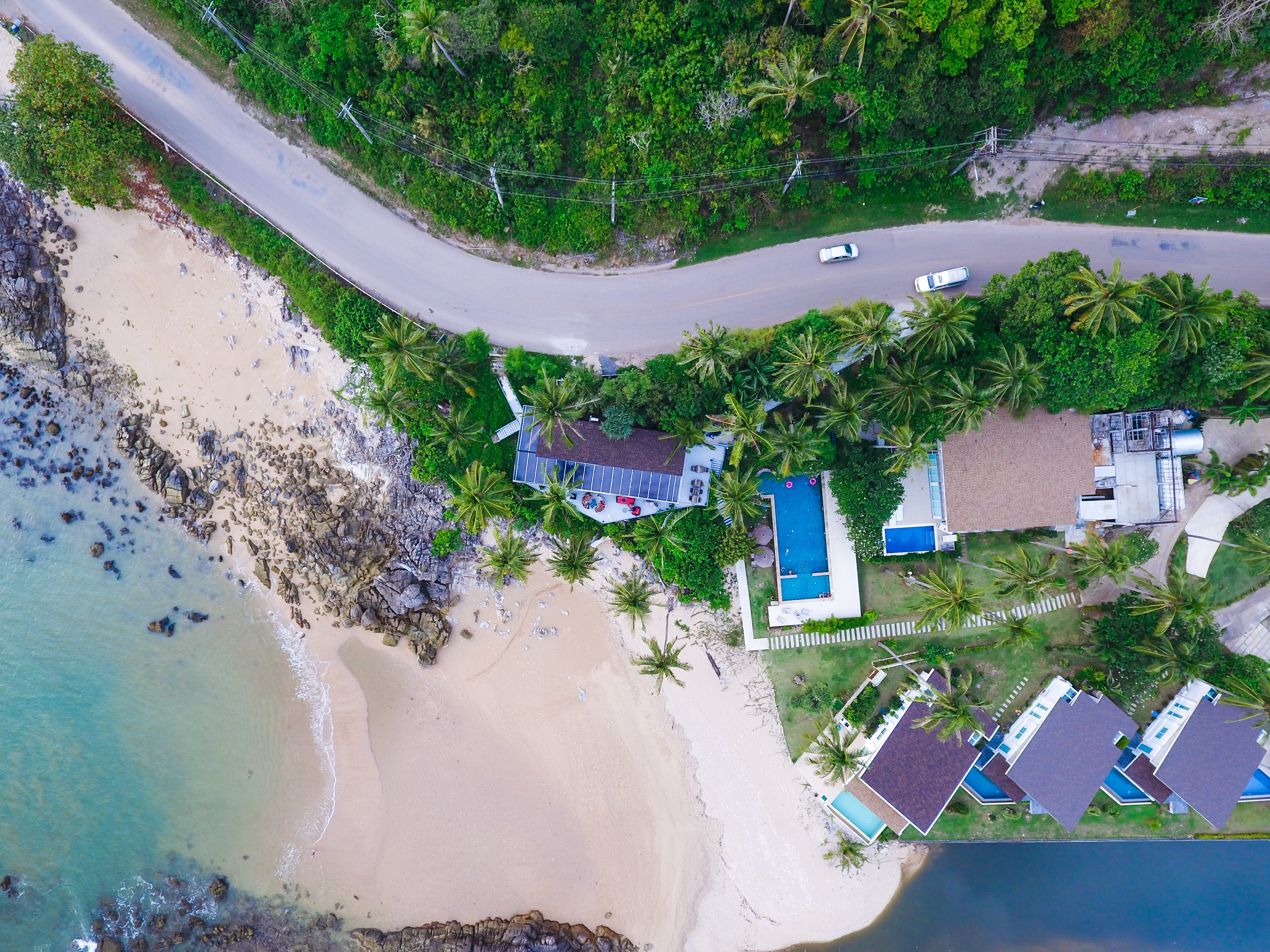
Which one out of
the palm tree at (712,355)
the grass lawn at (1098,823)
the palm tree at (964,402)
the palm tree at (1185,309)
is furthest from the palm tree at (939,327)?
the grass lawn at (1098,823)

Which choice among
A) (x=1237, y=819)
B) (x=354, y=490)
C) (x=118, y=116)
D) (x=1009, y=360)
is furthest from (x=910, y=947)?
(x=118, y=116)

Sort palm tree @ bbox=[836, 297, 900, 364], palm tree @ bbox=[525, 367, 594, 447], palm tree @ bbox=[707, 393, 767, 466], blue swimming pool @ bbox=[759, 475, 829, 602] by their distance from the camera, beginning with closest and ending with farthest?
palm tree @ bbox=[836, 297, 900, 364]
palm tree @ bbox=[707, 393, 767, 466]
palm tree @ bbox=[525, 367, 594, 447]
blue swimming pool @ bbox=[759, 475, 829, 602]

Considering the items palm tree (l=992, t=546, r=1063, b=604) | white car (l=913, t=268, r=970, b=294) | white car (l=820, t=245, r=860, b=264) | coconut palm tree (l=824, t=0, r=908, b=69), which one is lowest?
palm tree (l=992, t=546, r=1063, b=604)

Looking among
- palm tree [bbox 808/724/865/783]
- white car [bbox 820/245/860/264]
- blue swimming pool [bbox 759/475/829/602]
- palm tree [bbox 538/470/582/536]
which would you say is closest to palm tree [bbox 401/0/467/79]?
white car [bbox 820/245/860/264]

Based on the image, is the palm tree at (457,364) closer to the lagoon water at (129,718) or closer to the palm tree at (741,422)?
the palm tree at (741,422)

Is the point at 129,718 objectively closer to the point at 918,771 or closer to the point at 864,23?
the point at 918,771

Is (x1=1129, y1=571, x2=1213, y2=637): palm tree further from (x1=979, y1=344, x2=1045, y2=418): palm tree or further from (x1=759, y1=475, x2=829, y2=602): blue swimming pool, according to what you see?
(x1=759, y1=475, x2=829, y2=602): blue swimming pool

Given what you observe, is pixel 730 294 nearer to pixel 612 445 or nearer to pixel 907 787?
pixel 612 445
